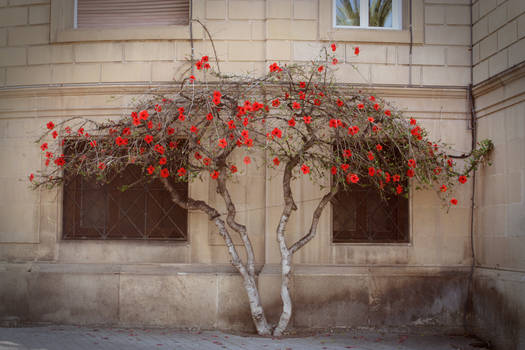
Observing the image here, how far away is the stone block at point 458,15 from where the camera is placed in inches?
344

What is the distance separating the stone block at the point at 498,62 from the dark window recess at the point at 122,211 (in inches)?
191

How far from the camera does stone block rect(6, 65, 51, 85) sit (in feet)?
29.2

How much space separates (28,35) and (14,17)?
39cm

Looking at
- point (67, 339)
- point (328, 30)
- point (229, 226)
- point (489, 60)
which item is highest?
point (328, 30)

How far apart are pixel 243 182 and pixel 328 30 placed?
8.78 ft

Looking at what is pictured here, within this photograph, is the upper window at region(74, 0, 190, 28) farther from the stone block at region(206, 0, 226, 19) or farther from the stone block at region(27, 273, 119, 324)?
the stone block at region(27, 273, 119, 324)

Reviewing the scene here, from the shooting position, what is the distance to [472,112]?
8.61 m

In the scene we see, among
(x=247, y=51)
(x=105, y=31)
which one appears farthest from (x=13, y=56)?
(x=247, y=51)

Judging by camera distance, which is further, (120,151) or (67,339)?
(120,151)

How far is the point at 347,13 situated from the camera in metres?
9.04

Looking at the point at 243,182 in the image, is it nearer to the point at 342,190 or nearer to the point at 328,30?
the point at 342,190

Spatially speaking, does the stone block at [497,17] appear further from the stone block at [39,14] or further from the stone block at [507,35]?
the stone block at [39,14]

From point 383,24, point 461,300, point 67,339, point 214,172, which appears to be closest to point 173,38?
point 214,172

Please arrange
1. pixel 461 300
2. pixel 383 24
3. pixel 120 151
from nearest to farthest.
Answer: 1. pixel 120 151
2. pixel 461 300
3. pixel 383 24
